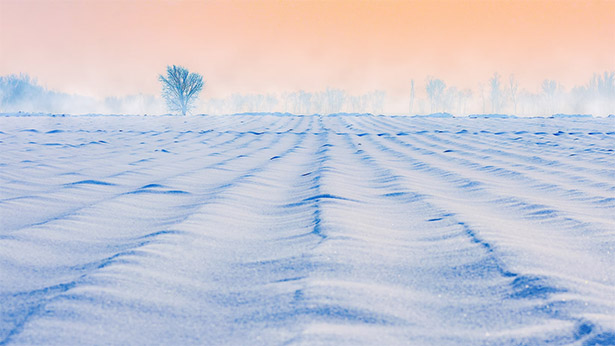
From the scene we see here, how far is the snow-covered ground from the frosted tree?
3610 centimetres

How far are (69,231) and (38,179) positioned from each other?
1.78 metres

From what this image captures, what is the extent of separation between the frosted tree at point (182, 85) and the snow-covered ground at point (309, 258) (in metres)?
36.1

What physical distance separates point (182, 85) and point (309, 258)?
38.8 m

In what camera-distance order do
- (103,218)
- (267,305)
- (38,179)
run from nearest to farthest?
(267,305), (103,218), (38,179)

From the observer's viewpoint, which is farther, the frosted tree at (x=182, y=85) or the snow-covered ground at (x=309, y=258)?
the frosted tree at (x=182, y=85)

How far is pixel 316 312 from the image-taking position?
1.28 metres

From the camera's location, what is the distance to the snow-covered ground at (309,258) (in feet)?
4.05

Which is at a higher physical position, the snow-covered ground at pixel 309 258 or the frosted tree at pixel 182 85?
the frosted tree at pixel 182 85

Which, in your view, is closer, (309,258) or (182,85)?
(309,258)

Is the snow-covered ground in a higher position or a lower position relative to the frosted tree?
lower

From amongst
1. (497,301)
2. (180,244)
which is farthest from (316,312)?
(180,244)

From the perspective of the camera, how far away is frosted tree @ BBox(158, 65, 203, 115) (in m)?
38.4

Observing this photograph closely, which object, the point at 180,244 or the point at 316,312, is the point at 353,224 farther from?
the point at 316,312

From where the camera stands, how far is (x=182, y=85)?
38.6 meters
